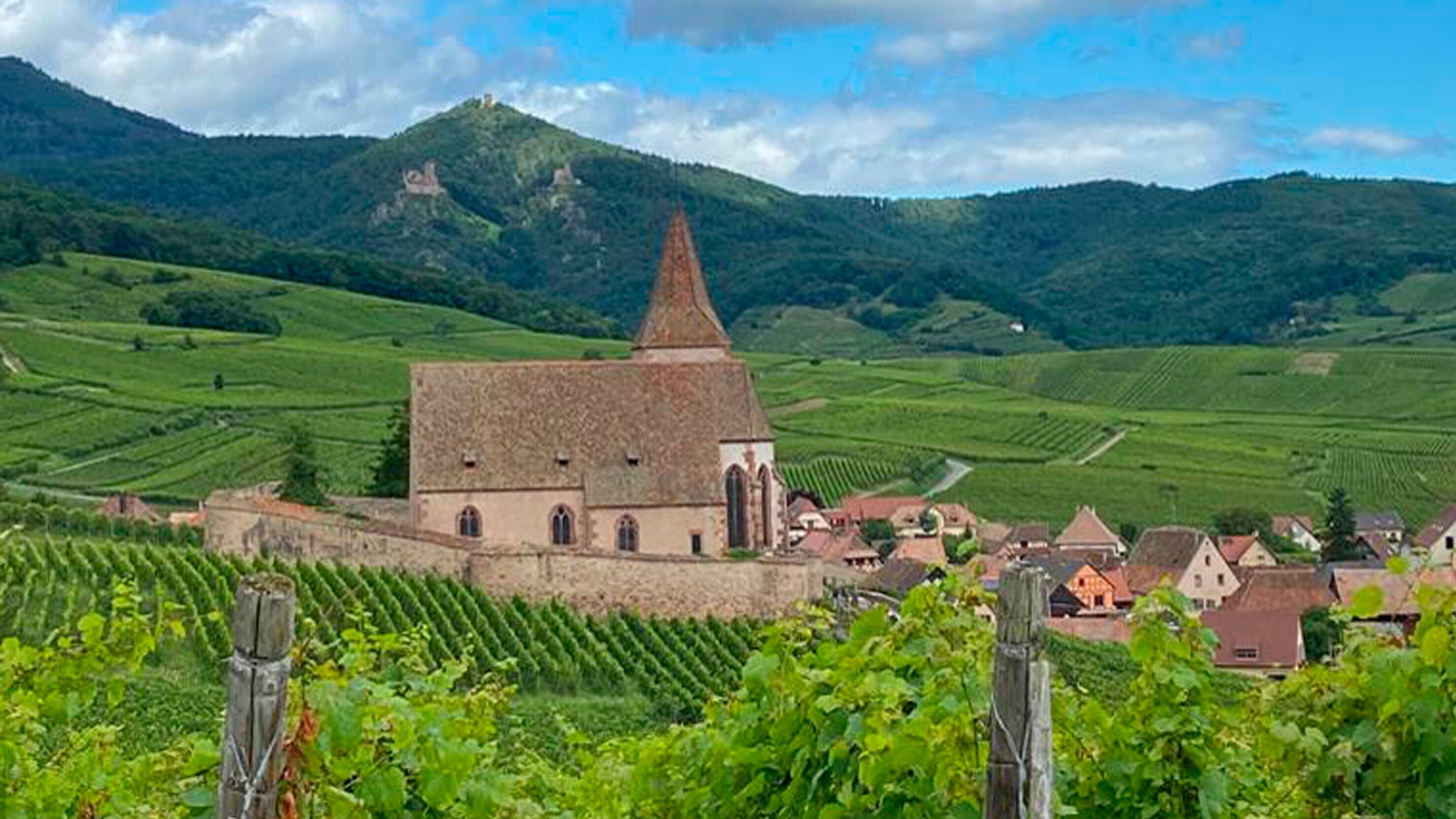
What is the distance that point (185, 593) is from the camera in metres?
42.5

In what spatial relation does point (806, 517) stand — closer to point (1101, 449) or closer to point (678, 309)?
point (1101, 449)

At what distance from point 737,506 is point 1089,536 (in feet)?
103

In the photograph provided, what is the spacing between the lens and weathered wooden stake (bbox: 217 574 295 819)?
21.7 ft

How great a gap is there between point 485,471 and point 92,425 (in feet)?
127

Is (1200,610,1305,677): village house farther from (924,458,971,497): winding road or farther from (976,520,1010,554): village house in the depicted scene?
(924,458,971,497): winding road

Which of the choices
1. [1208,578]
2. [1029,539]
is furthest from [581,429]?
[1029,539]

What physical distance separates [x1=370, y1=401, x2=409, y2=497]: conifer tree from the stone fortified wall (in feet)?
35.7

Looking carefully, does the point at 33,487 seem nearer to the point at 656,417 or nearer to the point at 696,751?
the point at 656,417

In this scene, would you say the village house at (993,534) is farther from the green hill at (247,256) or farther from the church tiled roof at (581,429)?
the green hill at (247,256)

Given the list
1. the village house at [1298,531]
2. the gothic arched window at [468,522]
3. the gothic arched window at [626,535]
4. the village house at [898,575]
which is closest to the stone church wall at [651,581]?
the gothic arched window at [626,535]

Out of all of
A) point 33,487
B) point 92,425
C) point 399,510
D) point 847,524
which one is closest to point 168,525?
point 399,510

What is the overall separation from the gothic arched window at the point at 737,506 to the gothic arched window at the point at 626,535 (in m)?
2.93

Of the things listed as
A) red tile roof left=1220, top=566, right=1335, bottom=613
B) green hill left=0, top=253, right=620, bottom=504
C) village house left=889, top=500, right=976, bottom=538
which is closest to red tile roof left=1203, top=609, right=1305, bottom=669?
red tile roof left=1220, top=566, right=1335, bottom=613

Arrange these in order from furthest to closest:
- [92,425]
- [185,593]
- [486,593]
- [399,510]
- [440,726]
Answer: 1. [92,425]
2. [399,510]
3. [486,593]
4. [185,593]
5. [440,726]
